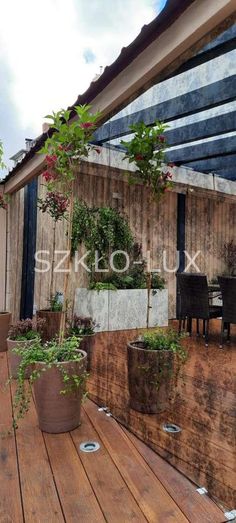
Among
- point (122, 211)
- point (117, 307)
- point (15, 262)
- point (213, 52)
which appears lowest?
point (117, 307)

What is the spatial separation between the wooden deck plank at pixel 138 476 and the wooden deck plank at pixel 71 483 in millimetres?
202

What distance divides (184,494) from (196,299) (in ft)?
11.3

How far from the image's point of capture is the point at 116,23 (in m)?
3.33

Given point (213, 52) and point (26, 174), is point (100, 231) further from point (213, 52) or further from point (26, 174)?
point (213, 52)

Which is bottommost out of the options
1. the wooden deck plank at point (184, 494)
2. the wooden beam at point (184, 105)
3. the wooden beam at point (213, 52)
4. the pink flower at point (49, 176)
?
the wooden deck plank at point (184, 494)

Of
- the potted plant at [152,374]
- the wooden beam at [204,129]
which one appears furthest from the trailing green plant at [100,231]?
the potted plant at [152,374]

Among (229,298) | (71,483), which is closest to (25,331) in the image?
(71,483)

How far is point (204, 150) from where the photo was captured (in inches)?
216

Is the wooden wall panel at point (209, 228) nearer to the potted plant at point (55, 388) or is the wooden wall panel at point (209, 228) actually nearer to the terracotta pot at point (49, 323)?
the terracotta pot at point (49, 323)

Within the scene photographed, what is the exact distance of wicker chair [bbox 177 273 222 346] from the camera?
486cm

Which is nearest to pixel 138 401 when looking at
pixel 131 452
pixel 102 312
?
pixel 131 452

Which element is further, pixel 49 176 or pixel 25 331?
pixel 25 331

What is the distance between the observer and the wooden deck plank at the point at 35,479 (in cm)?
152

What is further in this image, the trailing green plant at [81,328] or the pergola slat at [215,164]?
the pergola slat at [215,164]
